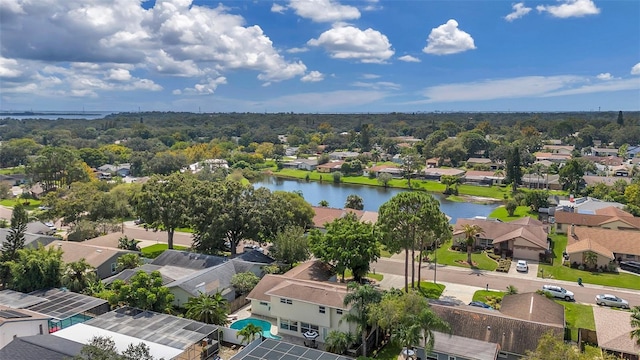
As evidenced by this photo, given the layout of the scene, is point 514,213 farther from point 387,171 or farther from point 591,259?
point 387,171

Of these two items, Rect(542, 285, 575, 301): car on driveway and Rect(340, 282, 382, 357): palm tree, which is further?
Rect(542, 285, 575, 301): car on driveway

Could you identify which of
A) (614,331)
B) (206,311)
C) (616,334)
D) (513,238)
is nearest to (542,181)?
(513,238)

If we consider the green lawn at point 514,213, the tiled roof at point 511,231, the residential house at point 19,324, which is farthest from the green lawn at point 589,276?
the residential house at point 19,324

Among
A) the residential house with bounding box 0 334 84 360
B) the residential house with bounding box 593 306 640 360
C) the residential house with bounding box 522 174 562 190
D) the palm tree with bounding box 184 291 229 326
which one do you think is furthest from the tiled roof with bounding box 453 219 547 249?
the residential house with bounding box 522 174 562 190

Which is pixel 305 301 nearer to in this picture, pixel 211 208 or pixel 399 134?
pixel 211 208

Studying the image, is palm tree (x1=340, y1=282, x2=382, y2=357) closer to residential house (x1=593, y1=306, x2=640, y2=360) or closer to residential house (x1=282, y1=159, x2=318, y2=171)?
residential house (x1=593, y1=306, x2=640, y2=360)

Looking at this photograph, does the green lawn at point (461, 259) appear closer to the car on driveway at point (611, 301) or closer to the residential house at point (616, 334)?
the car on driveway at point (611, 301)

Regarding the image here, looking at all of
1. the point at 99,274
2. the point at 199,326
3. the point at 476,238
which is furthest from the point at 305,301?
the point at 476,238
